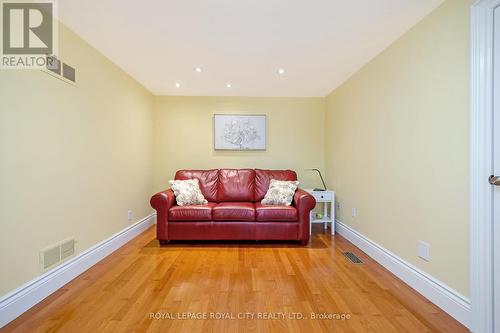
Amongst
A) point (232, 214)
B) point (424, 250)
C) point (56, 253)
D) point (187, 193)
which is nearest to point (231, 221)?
point (232, 214)

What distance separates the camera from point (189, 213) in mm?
2955

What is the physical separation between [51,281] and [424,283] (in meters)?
3.00

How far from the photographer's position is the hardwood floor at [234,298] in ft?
4.85

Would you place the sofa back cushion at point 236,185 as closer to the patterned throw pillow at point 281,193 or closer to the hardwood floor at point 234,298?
the patterned throw pillow at point 281,193

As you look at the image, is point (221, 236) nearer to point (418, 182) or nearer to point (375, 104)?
point (418, 182)

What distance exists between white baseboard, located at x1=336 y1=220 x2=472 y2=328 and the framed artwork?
2263 mm

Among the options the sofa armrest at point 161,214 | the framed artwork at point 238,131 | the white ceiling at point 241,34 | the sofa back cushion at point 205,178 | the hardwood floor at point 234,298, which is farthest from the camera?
the framed artwork at point 238,131

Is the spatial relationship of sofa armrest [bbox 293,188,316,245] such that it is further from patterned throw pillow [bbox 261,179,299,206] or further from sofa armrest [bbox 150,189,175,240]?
sofa armrest [bbox 150,189,175,240]

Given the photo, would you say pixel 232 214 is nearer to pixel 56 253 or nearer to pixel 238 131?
pixel 238 131

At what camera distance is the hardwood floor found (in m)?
1.48

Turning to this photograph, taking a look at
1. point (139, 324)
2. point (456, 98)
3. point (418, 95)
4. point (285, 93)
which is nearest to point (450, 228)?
point (456, 98)

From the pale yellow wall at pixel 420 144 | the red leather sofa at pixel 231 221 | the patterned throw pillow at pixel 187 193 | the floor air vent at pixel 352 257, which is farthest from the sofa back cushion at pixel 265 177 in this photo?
the floor air vent at pixel 352 257

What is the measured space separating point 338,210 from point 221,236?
1858mm

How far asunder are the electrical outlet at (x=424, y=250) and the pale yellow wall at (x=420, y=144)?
44 millimetres
